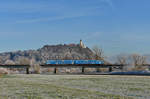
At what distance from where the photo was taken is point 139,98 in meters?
17.6

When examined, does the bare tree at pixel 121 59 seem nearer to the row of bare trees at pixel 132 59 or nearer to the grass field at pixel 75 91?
the row of bare trees at pixel 132 59

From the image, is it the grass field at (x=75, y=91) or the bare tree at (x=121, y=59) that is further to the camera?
the bare tree at (x=121, y=59)

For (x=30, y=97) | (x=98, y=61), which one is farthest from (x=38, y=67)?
(x=30, y=97)

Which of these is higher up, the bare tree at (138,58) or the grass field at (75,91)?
the bare tree at (138,58)

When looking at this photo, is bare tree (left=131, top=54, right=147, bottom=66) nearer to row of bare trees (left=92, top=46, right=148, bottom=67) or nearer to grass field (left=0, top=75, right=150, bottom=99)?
row of bare trees (left=92, top=46, right=148, bottom=67)

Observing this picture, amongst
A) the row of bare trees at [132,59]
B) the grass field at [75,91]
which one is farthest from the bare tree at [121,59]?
the grass field at [75,91]

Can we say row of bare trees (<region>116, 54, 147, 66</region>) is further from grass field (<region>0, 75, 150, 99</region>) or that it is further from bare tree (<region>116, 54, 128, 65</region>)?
grass field (<region>0, 75, 150, 99</region>)

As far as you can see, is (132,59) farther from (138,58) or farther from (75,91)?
(75,91)

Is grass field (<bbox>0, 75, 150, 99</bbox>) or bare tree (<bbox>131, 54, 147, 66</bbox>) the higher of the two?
bare tree (<bbox>131, 54, 147, 66</bbox>)

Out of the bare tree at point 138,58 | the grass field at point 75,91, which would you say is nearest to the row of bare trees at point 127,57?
the bare tree at point 138,58

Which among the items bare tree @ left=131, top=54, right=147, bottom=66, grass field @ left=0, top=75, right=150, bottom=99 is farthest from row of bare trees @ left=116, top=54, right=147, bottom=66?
grass field @ left=0, top=75, right=150, bottom=99

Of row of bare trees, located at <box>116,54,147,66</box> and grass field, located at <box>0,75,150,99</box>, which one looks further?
row of bare trees, located at <box>116,54,147,66</box>

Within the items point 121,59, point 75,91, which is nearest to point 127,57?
point 121,59

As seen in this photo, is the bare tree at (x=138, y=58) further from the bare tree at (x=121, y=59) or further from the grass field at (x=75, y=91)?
the grass field at (x=75, y=91)
